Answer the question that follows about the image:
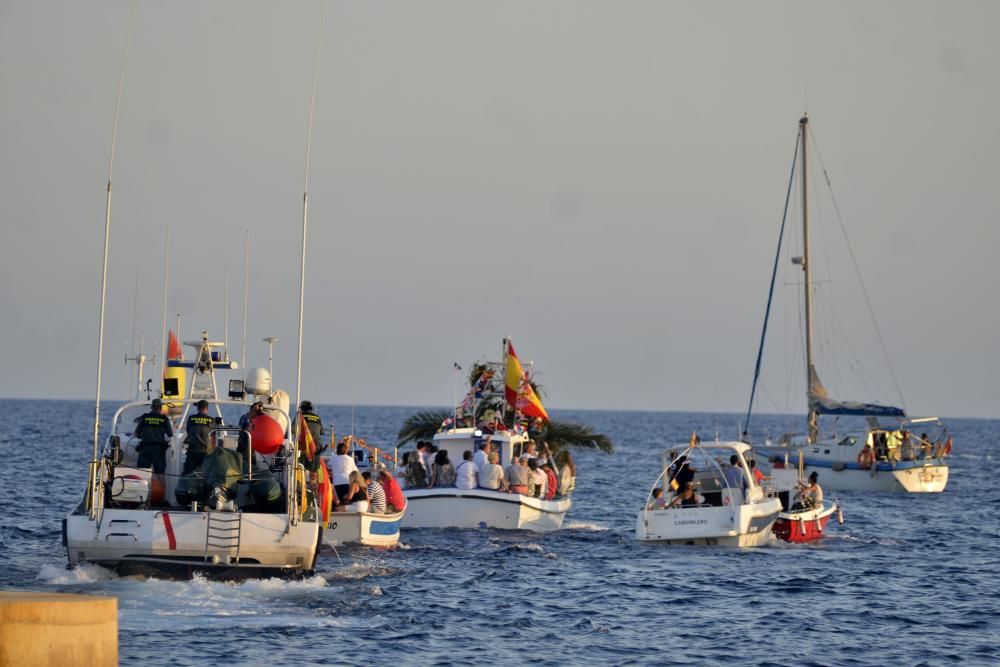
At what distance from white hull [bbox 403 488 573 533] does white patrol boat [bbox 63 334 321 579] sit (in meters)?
9.89

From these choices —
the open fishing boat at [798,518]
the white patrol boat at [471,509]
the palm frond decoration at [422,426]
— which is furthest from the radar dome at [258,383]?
the palm frond decoration at [422,426]

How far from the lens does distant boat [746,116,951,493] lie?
5853 cm

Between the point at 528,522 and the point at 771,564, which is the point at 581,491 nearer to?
the point at 528,522

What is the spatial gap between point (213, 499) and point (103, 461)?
65.3 inches

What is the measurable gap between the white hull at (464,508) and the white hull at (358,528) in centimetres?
416

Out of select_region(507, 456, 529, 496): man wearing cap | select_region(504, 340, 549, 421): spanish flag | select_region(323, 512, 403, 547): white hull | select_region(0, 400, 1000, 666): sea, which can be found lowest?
select_region(0, 400, 1000, 666): sea

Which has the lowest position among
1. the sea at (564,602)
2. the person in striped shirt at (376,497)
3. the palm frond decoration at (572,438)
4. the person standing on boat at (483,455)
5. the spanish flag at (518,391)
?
the sea at (564,602)

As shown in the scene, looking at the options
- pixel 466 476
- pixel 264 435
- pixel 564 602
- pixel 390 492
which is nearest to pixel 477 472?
pixel 466 476

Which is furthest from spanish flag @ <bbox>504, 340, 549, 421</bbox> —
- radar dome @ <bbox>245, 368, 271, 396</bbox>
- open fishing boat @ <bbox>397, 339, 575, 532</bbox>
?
radar dome @ <bbox>245, 368, 271, 396</bbox>

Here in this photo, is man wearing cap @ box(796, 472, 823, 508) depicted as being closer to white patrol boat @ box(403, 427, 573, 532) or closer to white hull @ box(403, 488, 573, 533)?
white patrol boat @ box(403, 427, 573, 532)

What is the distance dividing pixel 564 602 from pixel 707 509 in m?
7.92

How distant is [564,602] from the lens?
77.2ft

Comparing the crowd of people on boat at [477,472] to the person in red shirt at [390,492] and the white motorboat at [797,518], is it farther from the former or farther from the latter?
the white motorboat at [797,518]

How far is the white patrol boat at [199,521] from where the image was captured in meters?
20.4
